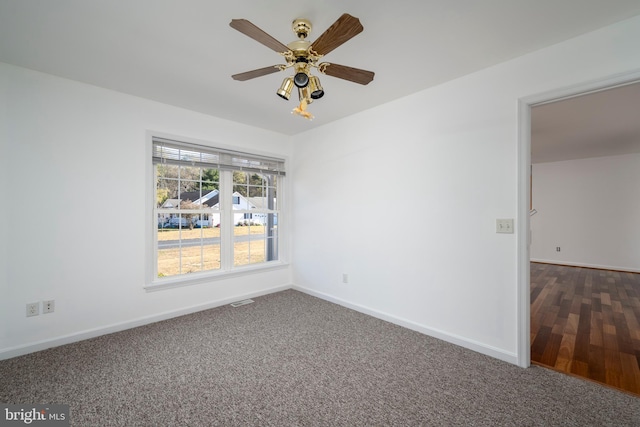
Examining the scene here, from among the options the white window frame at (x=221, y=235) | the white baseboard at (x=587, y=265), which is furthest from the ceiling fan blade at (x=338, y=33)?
the white baseboard at (x=587, y=265)

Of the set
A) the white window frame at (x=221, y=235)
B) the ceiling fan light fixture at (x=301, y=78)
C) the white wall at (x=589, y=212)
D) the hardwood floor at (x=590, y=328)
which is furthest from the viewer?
the white wall at (x=589, y=212)

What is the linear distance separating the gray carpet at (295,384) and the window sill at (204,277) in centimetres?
53

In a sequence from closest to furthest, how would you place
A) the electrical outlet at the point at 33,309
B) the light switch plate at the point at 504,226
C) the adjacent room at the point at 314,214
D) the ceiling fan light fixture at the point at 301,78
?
the ceiling fan light fixture at the point at 301,78
the adjacent room at the point at 314,214
the light switch plate at the point at 504,226
the electrical outlet at the point at 33,309

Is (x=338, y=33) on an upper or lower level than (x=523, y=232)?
upper

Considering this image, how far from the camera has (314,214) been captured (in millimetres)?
4027

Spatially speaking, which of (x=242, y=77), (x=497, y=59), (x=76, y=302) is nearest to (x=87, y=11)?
(x=242, y=77)

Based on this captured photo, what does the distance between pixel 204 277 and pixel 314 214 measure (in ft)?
5.73

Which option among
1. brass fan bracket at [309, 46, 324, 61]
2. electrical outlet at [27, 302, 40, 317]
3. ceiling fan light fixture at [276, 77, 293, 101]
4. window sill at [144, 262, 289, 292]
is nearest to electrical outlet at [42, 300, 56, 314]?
electrical outlet at [27, 302, 40, 317]

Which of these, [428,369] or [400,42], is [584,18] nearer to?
[400,42]

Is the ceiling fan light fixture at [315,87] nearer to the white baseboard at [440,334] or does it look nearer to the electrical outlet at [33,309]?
the white baseboard at [440,334]

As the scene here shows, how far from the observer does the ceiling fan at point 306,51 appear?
140cm

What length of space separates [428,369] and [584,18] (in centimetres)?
274

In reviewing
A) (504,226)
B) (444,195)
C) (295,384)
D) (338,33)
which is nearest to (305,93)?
(338,33)

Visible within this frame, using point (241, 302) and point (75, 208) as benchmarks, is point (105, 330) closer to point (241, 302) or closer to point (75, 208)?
point (75, 208)
